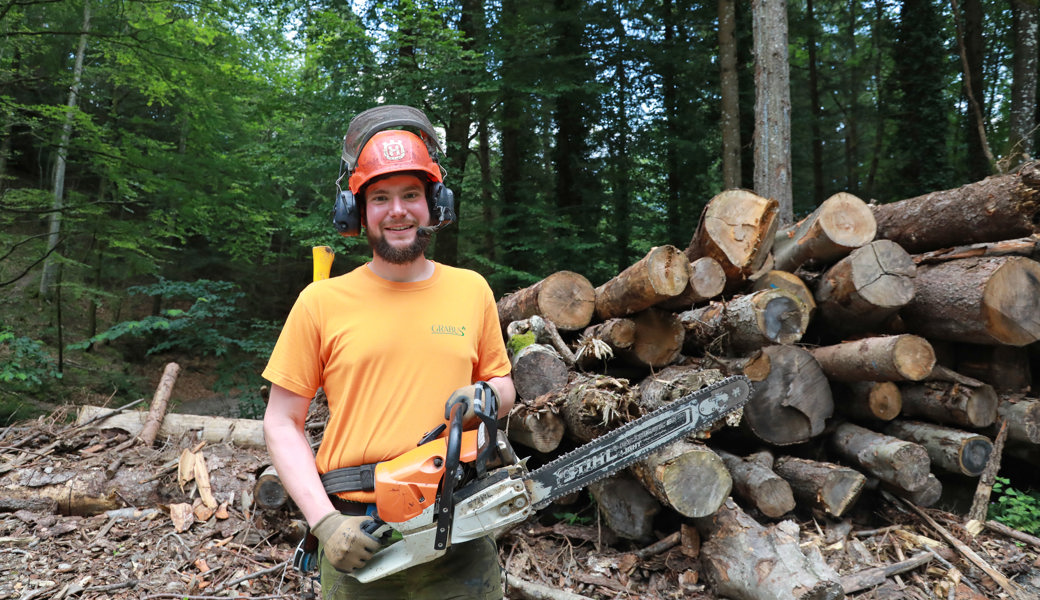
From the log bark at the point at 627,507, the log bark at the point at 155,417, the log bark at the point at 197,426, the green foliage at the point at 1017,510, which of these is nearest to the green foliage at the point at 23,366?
the log bark at the point at 197,426

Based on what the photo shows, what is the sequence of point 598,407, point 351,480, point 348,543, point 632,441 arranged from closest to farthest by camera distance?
point 348,543, point 351,480, point 632,441, point 598,407

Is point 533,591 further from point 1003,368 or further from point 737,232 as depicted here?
point 1003,368

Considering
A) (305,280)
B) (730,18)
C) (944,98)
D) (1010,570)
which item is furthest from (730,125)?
(305,280)

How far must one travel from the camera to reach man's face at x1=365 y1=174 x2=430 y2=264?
5.57 ft

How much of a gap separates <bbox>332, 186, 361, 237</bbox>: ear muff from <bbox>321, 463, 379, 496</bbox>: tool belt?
700mm

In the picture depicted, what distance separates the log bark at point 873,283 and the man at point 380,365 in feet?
10.9

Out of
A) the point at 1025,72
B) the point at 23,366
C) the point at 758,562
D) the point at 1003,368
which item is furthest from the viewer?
the point at 1025,72

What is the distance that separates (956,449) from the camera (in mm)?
3783

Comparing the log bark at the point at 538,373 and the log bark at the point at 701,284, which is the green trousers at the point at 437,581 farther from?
the log bark at the point at 701,284

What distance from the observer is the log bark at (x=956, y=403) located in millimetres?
3920

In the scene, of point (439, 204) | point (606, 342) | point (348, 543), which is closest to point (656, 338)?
point (606, 342)

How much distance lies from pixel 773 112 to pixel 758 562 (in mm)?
5270

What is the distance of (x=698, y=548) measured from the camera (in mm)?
3471

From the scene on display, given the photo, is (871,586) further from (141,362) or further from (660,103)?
(141,362)
